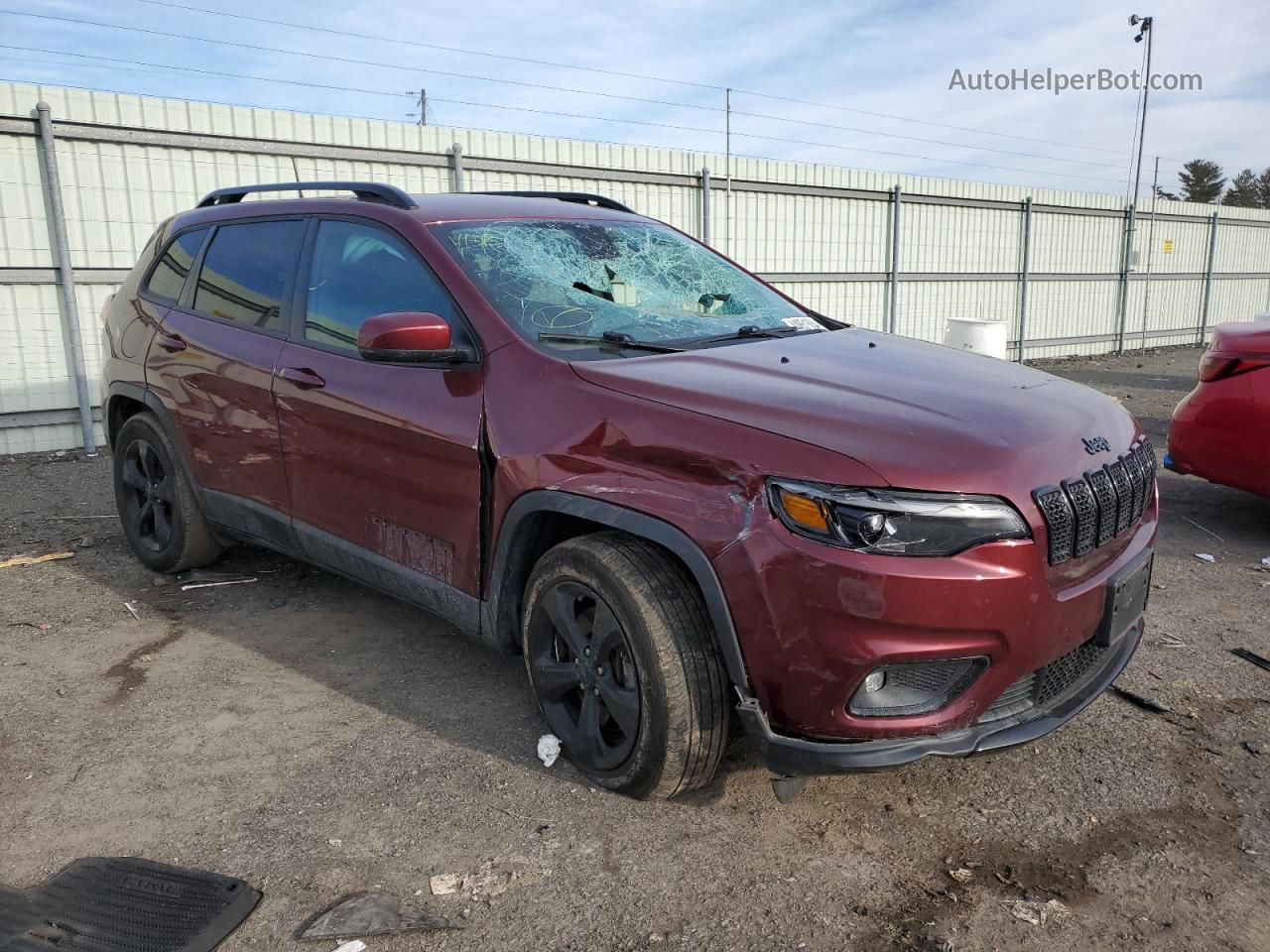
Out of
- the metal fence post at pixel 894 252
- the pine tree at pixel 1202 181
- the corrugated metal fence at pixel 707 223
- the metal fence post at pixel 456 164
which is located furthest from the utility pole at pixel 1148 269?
the pine tree at pixel 1202 181

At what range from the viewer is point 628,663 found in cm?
279

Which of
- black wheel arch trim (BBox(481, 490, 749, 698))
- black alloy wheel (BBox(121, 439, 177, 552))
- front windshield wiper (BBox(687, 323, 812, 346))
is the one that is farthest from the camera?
black alloy wheel (BBox(121, 439, 177, 552))

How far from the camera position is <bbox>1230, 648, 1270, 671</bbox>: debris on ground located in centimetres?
393

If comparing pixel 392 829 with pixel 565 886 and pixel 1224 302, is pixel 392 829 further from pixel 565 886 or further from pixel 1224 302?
pixel 1224 302

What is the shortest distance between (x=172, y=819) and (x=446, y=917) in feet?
3.28

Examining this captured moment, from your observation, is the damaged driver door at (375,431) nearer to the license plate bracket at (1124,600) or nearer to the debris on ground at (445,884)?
the debris on ground at (445,884)

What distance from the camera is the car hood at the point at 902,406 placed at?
2438 mm

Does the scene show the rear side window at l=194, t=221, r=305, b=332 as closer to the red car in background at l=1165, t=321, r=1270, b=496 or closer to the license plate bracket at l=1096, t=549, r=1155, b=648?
the license plate bracket at l=1096, t=549, r=1155, b=648

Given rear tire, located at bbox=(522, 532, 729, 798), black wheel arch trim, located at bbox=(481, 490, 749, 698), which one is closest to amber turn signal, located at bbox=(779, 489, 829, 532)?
black wheel arch trim, located at bbox=(481, 490, 749, 698)

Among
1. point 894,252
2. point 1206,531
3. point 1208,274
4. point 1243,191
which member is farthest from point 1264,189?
point 1206,531

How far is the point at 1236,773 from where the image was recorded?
309 centimetres

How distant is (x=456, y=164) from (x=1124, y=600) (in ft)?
27.7

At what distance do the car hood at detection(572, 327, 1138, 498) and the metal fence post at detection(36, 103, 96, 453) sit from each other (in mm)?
6982

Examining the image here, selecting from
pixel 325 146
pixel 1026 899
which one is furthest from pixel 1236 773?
pixel 325 146
